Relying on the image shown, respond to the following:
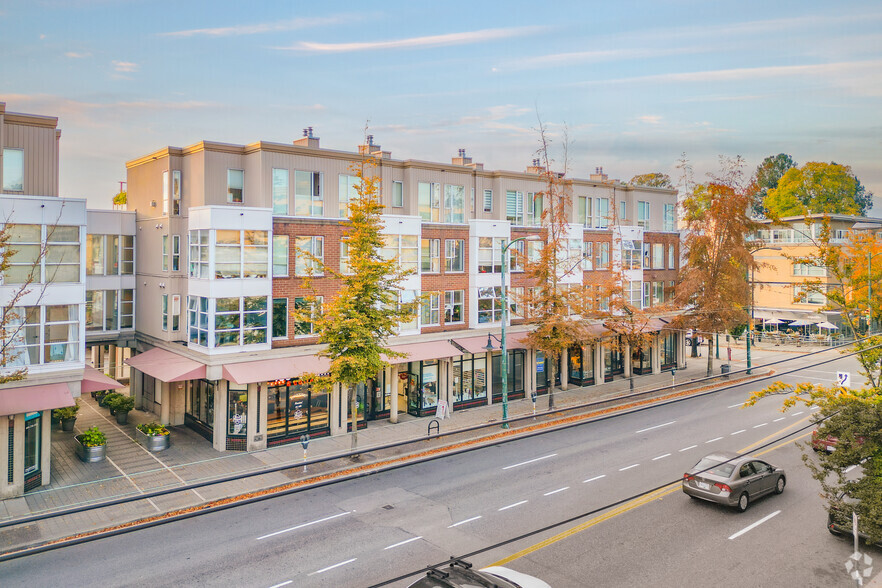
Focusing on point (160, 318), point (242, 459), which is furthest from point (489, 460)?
point (160, 318)

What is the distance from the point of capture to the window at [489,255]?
3603cm

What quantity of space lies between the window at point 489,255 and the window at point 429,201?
3.12 meters

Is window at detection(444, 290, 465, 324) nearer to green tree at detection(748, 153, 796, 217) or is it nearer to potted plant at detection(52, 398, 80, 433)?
potted plant at detection(52, 398, 80, 433)

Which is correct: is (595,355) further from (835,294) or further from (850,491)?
(850,491)

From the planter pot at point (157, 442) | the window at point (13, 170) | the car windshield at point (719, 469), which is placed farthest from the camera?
the planter pot at point (157, 442)

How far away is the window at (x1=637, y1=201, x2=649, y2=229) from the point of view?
153 ft

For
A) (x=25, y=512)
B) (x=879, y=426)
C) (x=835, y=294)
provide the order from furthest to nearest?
1. (x=835, y=294)
2. (x=25, y=512)
3. (x=879, y=426)

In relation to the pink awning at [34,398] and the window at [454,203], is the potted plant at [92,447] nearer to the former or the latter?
the pink awning at [34,398]

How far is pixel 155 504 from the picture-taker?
2077cm

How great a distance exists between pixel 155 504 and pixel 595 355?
29.6m

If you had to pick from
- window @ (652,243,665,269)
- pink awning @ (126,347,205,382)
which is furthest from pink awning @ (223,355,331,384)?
window @ (652,243,665,269)

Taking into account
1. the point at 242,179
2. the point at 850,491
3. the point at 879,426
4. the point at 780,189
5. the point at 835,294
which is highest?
the point at 780,189

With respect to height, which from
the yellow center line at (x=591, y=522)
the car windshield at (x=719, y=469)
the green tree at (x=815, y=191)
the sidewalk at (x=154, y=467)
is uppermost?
the green tree at (x=815, y=191)

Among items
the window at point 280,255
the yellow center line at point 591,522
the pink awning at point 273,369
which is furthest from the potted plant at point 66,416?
the yellow center line at point 591,522
